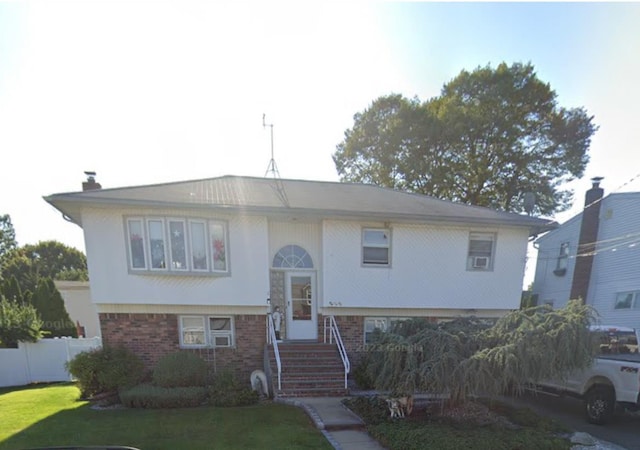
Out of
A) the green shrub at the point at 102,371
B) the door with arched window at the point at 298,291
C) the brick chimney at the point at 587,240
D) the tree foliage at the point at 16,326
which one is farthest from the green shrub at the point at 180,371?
the brick chimney at the point at 587,240

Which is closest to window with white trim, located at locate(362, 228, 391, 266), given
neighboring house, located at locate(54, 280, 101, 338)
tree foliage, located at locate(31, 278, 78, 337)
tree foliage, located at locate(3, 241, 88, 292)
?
tree foliage, located at locate(31, 278, 78, 337)

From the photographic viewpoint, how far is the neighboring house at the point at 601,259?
45.4 feet

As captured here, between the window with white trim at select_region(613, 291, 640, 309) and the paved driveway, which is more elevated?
the window with white trim at select_region(613, 291, 640, 309)

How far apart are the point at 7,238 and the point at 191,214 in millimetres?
58943

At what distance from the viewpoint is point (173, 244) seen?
8188 mm

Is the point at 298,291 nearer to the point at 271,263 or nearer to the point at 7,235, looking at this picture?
the point at 271,263

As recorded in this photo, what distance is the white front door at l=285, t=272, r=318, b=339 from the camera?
9.46 meters

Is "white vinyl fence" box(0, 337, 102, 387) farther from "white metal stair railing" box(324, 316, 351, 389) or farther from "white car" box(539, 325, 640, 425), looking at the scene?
"white car" box(539, 325, 640, 425)

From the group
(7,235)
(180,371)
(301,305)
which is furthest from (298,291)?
(7,235)

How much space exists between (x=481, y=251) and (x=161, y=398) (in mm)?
10076

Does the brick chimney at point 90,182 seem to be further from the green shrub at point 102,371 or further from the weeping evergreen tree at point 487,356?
the weeping evergreen tree at point 487,356

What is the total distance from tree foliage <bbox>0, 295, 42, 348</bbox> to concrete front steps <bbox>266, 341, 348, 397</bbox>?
29.8 feet

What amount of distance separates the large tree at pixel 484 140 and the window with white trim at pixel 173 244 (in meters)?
15.2

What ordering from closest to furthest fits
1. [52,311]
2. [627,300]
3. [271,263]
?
1. [271,263]
2. [627,300]
3. [52,311]
